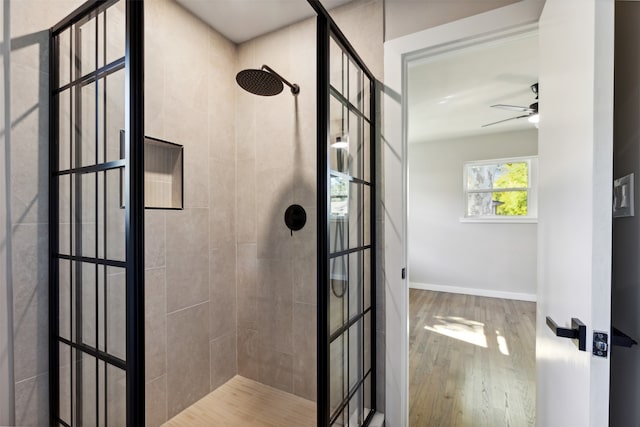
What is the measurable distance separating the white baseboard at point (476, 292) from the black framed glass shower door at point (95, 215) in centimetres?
497

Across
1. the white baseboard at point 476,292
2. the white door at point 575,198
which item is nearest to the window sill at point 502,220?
the white baseboard at point 476,292

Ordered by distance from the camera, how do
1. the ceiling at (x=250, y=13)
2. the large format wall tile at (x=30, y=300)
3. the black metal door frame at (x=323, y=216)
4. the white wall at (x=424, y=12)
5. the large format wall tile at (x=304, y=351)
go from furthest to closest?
1. the large format wall tile at (x=304, y=351)
2. the ceiling at (x=250, y=13)
3. the white wall at (x=424, y=12)
4. the black metal door frame at (x=323, y=216)
5. the large format wall tile at (x=30, y=300)

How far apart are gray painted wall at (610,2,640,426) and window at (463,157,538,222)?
4.03 m

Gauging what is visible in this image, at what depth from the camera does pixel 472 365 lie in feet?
8.14

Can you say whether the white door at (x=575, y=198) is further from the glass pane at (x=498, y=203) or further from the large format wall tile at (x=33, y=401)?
the glass pane at (x=498, y=203)

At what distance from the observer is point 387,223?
165 cm

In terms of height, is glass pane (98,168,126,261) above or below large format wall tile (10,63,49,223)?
below

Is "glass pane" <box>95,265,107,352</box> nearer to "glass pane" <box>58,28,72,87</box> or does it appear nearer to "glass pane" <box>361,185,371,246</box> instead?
"glass pane" <box>58,28,72,87</box>

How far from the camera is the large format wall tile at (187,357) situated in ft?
5.88

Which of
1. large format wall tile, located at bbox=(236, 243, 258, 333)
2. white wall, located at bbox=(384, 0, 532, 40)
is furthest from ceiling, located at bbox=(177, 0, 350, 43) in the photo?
large format wall tile, located at bbox=(236, 243, 258, 333)

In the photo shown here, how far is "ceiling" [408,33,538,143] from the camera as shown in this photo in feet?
7.70

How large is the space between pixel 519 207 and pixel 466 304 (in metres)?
1.75

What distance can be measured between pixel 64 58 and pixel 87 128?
12.7 inches

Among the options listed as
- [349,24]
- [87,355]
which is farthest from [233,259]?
[349,24]
